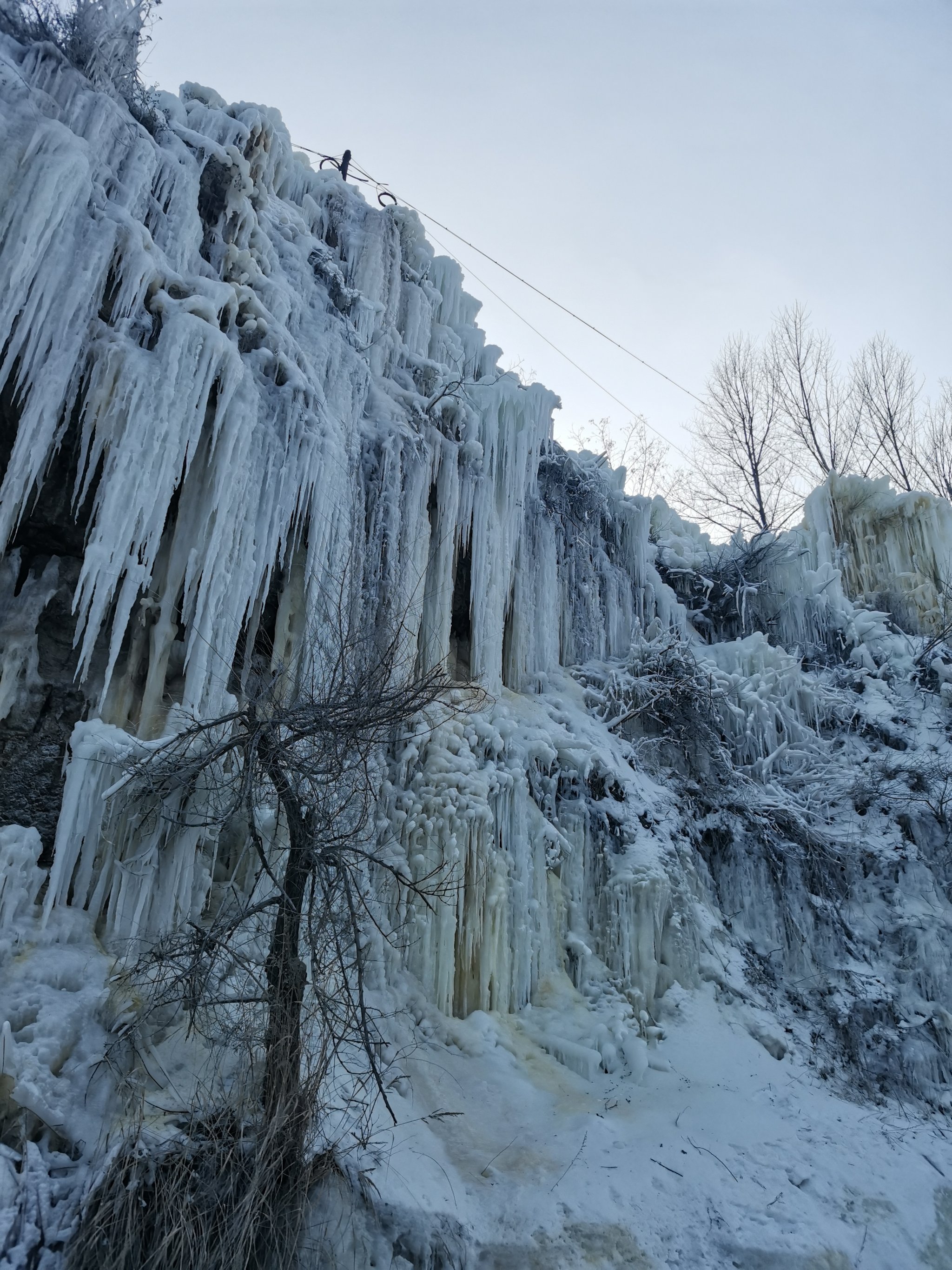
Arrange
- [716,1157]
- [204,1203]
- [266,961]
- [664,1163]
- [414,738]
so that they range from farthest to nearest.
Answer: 1. [414,738]
2. [716,1157]
3. [664,1163]
4. [266,961]
5. [204,1203]

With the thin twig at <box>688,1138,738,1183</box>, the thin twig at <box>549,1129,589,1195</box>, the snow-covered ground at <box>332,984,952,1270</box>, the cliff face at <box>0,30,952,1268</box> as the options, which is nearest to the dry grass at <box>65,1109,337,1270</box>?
the cliff face at <box>0,30,952,1268</box>

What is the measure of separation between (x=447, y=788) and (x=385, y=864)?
2502 millimetres

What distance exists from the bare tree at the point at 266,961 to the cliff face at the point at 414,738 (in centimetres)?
25

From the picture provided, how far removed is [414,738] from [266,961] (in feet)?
9.14

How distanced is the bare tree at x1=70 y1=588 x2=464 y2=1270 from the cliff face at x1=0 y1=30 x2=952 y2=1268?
0.25 meters

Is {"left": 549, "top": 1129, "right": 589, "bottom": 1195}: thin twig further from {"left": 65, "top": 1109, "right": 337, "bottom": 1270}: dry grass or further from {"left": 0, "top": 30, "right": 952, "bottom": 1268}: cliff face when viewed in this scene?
{"left": 65, "top": 1109, "right": 337, "bottom": 1270}: dry grass

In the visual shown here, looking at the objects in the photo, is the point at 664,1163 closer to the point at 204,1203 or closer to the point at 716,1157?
the point at 716,1157

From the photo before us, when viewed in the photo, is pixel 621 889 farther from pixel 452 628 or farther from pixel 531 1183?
pixel 452 628

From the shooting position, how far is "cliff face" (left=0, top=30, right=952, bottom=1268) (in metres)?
5.00

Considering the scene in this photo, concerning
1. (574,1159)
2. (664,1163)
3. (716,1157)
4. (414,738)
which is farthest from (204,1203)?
(414,738)

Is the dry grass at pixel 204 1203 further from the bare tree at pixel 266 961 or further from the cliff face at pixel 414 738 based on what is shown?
the cliff face at pixel 414 738

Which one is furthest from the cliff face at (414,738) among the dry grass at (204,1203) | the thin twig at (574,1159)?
the dry grass at (204,1203)

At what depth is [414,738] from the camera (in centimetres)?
720

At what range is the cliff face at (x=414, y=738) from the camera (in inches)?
197
